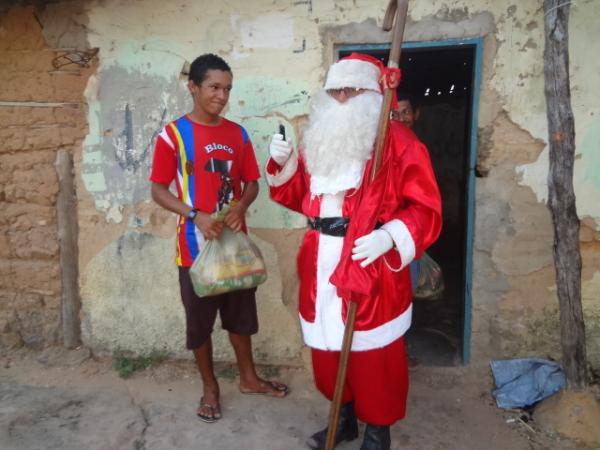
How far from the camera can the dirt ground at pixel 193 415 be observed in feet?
9.53

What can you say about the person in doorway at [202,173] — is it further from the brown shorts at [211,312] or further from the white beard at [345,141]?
the white beard at [345,141]

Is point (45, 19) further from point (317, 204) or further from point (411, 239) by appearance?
point (411, 239)

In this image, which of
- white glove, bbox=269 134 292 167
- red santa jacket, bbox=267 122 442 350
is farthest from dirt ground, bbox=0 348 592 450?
white glove, bbox=269 134 292 167

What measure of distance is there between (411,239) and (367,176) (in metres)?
0.36

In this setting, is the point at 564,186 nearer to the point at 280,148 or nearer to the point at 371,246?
the point at 371,246

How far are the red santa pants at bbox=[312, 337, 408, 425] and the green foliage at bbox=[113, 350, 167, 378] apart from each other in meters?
1.78

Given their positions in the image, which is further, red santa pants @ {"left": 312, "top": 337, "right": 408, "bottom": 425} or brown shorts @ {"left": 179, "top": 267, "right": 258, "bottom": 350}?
brown shorts @ {"left": 179, "top": 267, "right": 258, "bottom": 350}

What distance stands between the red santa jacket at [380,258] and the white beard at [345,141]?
0.06m

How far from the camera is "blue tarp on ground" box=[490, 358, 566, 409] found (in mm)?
3143


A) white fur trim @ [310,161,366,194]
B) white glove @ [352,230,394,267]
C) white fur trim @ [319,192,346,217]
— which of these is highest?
white fur trim @ [310,161,366,194]

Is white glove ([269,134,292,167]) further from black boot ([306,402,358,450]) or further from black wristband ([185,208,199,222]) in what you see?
black boot ([306,402,358,450])

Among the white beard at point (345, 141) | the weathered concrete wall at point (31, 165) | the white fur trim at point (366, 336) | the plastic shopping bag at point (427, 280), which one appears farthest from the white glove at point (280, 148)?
the weathered concrete wall at point (31, 165)

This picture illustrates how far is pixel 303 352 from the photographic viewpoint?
366 cm

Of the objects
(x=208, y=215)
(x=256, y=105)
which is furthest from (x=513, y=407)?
(x=256, y=105)
